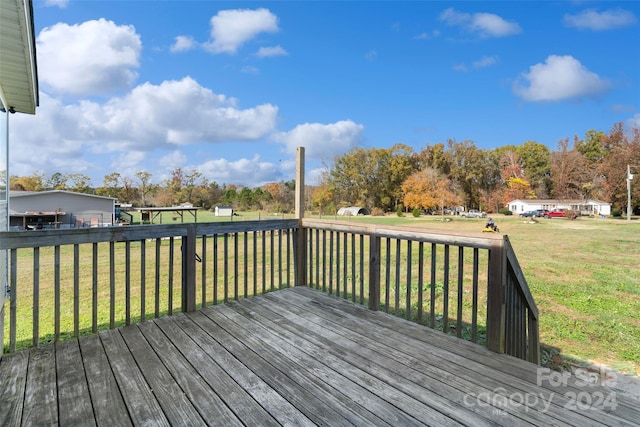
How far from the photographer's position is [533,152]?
1330 inches

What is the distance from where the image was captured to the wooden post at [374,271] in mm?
2543

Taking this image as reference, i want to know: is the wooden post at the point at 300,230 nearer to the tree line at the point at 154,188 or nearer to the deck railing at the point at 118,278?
the deck railing at the point at 118,278

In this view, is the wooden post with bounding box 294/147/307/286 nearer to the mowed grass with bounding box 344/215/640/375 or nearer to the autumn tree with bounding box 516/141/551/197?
the mowed grass with bounding box 344/215/640/375

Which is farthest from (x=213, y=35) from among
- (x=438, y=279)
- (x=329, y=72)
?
(x=438, y=279)

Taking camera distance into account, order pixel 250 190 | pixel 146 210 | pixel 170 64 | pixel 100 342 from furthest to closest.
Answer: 1. pixel 250 190
2. pixel 170 64
3. pixel 146 210
4. pixel 100 342

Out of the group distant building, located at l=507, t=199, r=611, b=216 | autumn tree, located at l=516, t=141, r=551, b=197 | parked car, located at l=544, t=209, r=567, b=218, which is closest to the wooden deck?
parked car, located at l=544, t=209, r=567, b=218

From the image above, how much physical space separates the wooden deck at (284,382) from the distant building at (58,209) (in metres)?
3.92

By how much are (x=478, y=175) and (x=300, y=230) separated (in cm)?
3035

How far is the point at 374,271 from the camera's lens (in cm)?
259

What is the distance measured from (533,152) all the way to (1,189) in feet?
135

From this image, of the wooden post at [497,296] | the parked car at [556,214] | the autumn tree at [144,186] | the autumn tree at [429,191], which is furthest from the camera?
the parked car at [556,214]

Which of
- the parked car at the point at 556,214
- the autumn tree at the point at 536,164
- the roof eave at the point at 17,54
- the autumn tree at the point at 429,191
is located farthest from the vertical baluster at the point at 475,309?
the autumn tree at the point at 536,164

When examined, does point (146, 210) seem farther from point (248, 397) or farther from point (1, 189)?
point (248, 397)

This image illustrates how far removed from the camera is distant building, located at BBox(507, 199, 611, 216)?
2779cm
